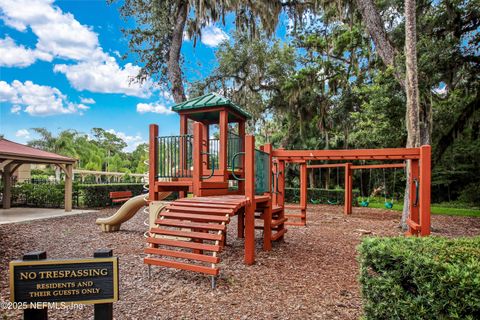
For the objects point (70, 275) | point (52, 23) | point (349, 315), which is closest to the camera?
point (70, 275)

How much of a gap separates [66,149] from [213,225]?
1356 inches

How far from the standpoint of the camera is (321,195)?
51.1 feet

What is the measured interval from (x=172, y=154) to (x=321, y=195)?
451 inches

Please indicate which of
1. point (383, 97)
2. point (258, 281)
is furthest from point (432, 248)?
point (383, 97)

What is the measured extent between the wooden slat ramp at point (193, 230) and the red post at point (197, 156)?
88cm

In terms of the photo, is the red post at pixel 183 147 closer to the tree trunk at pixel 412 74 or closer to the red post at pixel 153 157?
the red post at pixel 153 157

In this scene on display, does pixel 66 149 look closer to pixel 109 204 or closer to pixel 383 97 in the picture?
pixel 109 204

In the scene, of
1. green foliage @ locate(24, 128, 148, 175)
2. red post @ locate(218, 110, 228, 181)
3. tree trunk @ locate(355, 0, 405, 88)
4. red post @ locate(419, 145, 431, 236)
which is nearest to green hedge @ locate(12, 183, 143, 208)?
red post @ locate(218, 110, 228, 181)

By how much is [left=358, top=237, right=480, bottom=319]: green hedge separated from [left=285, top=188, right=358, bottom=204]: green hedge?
12.9 meters

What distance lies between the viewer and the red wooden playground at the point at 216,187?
3.92 m

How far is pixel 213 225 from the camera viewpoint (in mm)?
3855

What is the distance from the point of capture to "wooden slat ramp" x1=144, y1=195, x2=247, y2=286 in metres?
3.66

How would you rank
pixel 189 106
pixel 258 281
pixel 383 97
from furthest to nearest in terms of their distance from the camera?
1. pixel 383 97
2. pixel 189 106
3. pixel 258 281

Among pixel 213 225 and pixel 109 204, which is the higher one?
pixel 213 225
